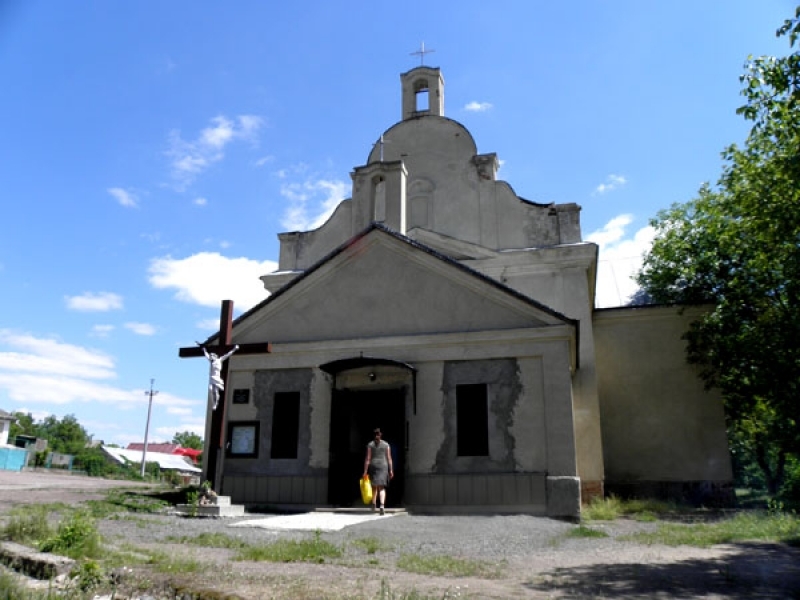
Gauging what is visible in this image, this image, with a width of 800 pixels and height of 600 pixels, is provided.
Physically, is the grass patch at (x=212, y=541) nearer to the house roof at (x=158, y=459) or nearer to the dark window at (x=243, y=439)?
the dark window at (x=243, y=439)

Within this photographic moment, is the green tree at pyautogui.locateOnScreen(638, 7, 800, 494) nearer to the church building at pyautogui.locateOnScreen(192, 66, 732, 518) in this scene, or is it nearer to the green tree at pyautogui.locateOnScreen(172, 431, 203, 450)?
the church building at pyautogui.locateOnScreen(192, 66, 732, 518)

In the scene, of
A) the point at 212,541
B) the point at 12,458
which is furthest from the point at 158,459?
the point at 212,541

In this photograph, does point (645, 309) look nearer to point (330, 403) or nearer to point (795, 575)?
point (330, 403)

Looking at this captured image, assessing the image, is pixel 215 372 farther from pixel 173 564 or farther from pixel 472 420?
pixel 173 564

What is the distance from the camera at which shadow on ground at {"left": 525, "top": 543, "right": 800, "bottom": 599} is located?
17.6 ft

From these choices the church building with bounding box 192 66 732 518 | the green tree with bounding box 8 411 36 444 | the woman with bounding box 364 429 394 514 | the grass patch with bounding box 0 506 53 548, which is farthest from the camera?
the green tree with bounding box 8 411 36 444

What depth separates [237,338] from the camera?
17031 millimetres

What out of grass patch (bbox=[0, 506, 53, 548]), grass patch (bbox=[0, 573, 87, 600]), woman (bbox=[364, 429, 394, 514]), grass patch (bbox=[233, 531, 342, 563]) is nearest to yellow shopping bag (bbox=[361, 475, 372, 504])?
woman (bbox=[364, 429, 394, 514])

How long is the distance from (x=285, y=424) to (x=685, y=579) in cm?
1142

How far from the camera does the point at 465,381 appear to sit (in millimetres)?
14758

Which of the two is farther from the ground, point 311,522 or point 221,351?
point 221,351

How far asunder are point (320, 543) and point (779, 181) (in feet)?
38.1

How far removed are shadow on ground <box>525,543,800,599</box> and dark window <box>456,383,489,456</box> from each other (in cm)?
717

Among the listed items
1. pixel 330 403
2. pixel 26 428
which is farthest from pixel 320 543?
pixel 26 428
